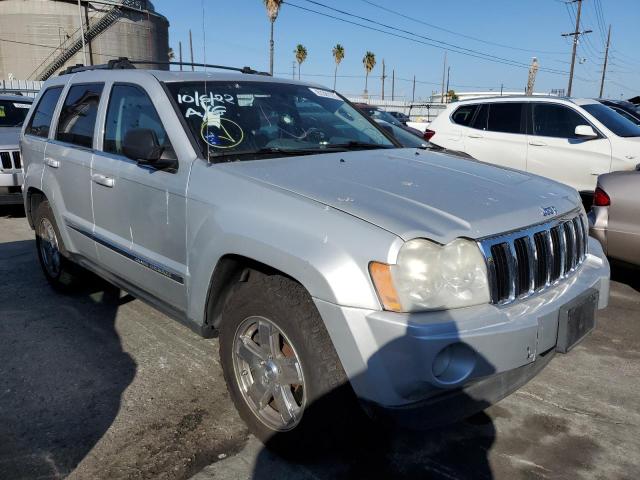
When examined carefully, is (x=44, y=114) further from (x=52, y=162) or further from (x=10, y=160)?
(x=10, y=160)

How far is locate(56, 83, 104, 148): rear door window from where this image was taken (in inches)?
156

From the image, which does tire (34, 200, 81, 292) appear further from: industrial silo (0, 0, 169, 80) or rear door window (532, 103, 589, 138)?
industrial silo (0, 0, 169, 80)

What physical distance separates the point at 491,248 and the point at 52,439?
7.68 feet

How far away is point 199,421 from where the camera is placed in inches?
117

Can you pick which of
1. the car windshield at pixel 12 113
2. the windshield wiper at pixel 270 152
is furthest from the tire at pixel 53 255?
the car windshield at pixel 12 113

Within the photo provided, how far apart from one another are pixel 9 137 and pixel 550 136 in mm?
7740

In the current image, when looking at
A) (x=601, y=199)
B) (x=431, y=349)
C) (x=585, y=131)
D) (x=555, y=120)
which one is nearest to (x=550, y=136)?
(x=555, y=120)

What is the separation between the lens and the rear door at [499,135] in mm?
8180

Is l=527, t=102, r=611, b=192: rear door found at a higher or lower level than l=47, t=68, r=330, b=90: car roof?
lower

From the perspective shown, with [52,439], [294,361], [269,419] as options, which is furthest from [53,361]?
[294,361]

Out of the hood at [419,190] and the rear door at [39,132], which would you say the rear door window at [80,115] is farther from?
the hood at [419,190]

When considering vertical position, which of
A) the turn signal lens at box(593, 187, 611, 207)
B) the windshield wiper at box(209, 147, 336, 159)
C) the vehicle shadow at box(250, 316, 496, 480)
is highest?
the windshield wiper at box(209, 147, 336, 159)

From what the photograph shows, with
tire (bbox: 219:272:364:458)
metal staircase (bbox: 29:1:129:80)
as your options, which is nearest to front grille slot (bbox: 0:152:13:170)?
tire (bbox: 219:272:364:458)

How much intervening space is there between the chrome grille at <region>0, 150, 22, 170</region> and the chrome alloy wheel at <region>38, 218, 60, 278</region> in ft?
10.4
